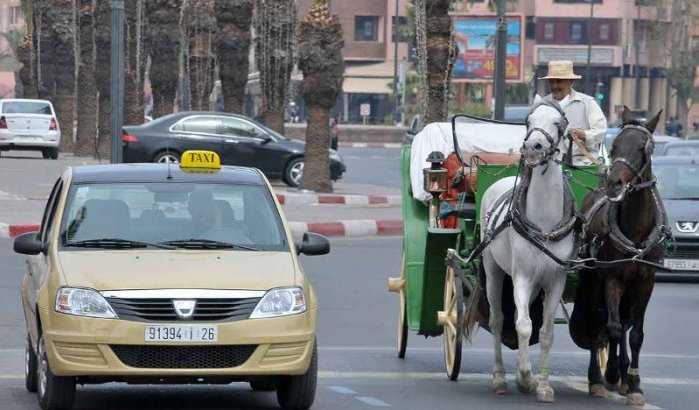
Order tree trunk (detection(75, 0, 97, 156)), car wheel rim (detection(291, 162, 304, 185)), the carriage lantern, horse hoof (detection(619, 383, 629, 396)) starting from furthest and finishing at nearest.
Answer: tree trunk (detection(75, 0, 97, 156))
car wheel rim (detection(291, 162, 304, 185))
the carriage lantern
horse hoof (detection(619, 383, 629, 396))

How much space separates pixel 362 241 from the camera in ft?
86.1

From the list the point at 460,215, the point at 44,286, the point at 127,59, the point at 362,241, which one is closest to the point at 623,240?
the point at 460,215

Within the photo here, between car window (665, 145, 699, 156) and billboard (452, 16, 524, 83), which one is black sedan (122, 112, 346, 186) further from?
billboard (452, 16, 524, 83)

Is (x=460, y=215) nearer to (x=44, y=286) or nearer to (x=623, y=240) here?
(x=623, y=240)

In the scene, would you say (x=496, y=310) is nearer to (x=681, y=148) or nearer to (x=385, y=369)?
(x=385, y=369)

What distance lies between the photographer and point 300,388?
10281 millimetres

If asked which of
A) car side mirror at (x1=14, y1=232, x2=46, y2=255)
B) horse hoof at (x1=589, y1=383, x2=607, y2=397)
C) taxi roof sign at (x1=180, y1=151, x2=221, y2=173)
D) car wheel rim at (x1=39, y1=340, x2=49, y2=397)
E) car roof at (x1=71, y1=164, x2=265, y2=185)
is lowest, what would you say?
horse hoof at (x1=589, y1=383, x2=607, y2=397)

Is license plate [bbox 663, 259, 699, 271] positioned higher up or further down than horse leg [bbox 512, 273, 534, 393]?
further down

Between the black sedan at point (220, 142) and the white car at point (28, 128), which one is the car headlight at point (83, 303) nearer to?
the black sedan at point (220, 142)

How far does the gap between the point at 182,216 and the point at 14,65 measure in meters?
126

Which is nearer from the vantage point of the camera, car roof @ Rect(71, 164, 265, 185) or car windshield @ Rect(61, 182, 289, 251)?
car windshield @ Rect(61, 182, 289, 251)

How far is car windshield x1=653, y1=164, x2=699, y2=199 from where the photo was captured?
2239 centimetres

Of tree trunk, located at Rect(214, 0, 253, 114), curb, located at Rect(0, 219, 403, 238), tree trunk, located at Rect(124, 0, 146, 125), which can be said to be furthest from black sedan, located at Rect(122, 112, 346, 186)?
tree trunk, located at Rect(124, 0, 146, 125)

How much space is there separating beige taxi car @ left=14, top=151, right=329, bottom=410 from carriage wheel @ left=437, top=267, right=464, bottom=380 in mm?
1424
